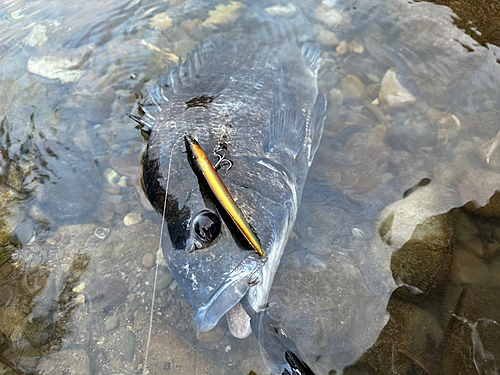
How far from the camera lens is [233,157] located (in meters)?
3.07

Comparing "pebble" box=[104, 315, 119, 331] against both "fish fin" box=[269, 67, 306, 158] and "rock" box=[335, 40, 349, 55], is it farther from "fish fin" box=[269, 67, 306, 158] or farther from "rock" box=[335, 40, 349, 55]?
"rock" box=[335, 40, 349, 55]

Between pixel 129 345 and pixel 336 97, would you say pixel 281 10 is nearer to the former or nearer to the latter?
pixel 336 97

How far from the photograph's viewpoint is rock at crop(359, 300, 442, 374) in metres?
2.66

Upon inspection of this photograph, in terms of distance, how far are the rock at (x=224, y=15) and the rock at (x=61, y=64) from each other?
6.82 ft

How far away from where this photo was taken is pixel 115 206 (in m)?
3.95

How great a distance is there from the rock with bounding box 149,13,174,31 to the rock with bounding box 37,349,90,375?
504 cm

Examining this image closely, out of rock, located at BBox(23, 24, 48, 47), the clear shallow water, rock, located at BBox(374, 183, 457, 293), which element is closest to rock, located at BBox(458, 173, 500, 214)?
the clear shallow water

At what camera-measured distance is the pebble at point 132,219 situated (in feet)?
12.5

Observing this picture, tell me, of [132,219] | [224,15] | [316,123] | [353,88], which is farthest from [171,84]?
[353,88]

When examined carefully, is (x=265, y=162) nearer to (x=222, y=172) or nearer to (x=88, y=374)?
(x=222, y=172)

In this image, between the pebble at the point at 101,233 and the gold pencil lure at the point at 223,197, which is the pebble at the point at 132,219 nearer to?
the pebble at the point at 101,233

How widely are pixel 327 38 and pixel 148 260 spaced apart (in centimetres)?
432

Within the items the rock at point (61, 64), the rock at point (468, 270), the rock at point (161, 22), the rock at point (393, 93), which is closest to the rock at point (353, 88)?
the rock at point (393, 93)

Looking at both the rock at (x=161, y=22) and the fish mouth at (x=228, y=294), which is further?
the rock at (x=161, y=22)
